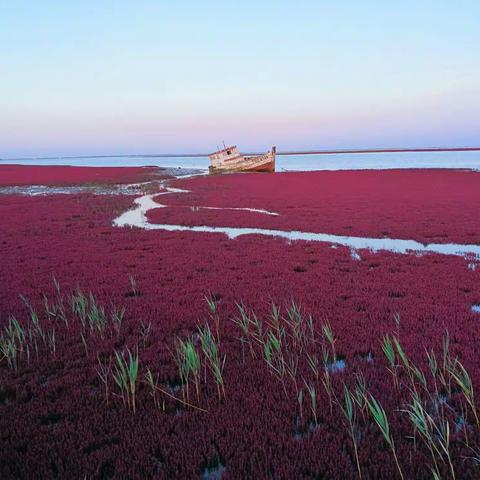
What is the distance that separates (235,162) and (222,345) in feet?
188

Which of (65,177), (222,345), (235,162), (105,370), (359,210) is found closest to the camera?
(105,370)

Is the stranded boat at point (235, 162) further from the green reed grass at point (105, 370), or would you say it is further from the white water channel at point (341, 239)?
the green reed grass at point (105, 370)

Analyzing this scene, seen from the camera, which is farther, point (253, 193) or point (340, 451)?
point (253, 193)

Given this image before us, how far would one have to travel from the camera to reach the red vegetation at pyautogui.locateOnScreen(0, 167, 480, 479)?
3.93 metres

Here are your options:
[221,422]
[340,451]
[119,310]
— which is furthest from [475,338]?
[119,310]

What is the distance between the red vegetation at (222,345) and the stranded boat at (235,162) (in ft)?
143

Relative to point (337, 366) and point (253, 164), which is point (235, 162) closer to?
point (253, 164)

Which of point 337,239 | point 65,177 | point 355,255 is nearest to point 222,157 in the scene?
point 65,177

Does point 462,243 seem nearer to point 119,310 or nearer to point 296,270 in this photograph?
point 296,270

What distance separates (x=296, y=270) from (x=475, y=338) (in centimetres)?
561

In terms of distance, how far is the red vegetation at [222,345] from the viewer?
12.9 ft

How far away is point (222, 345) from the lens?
6547 millimetres

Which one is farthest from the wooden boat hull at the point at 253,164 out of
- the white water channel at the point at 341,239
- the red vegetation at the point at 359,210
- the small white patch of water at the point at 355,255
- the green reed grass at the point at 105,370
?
the green reed grass at the point at 105,370

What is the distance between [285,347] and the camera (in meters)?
Result: 6.43
